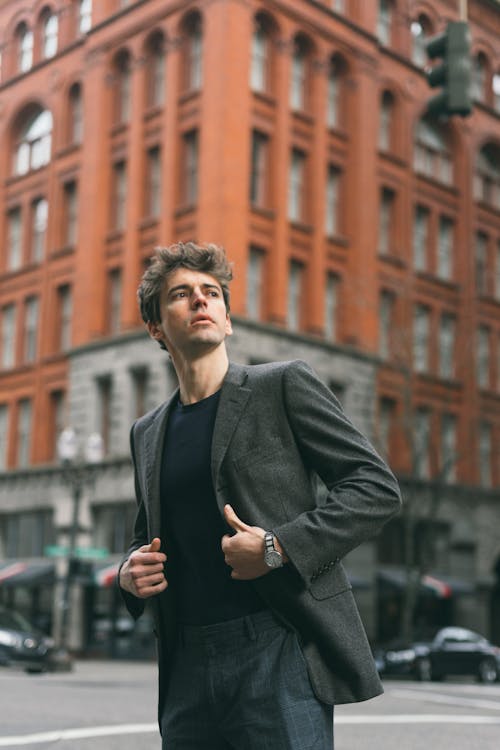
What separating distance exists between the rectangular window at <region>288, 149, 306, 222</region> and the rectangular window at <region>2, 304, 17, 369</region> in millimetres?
11753

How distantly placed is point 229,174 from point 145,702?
2111 centimetres

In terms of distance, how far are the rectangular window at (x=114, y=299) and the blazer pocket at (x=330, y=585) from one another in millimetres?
33083

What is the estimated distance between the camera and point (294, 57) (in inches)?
1425

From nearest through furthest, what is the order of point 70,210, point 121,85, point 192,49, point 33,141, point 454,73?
point 454,73 < point 192,49 < point 121,85 < point 70,210 < point 33,141

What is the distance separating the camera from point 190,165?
34500 millimetres

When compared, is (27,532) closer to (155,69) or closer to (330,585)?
(155,69)

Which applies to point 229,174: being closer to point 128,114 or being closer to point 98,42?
point 128,114

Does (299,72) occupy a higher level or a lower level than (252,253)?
higher

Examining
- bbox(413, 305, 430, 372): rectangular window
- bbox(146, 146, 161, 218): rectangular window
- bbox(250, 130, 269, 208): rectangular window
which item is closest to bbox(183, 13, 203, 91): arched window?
bbox(146, 146, 161, 218): rectangular window

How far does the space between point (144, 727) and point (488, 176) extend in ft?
124

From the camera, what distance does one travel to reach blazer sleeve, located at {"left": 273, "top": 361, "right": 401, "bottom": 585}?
9.68 feet

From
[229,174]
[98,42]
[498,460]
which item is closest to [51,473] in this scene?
[229,174]

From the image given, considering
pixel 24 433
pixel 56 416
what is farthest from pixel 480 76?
pixel 24 433

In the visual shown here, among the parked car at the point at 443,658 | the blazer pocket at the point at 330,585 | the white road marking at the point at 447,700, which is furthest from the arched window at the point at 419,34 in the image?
the blazer pocket at the point at 330,585
